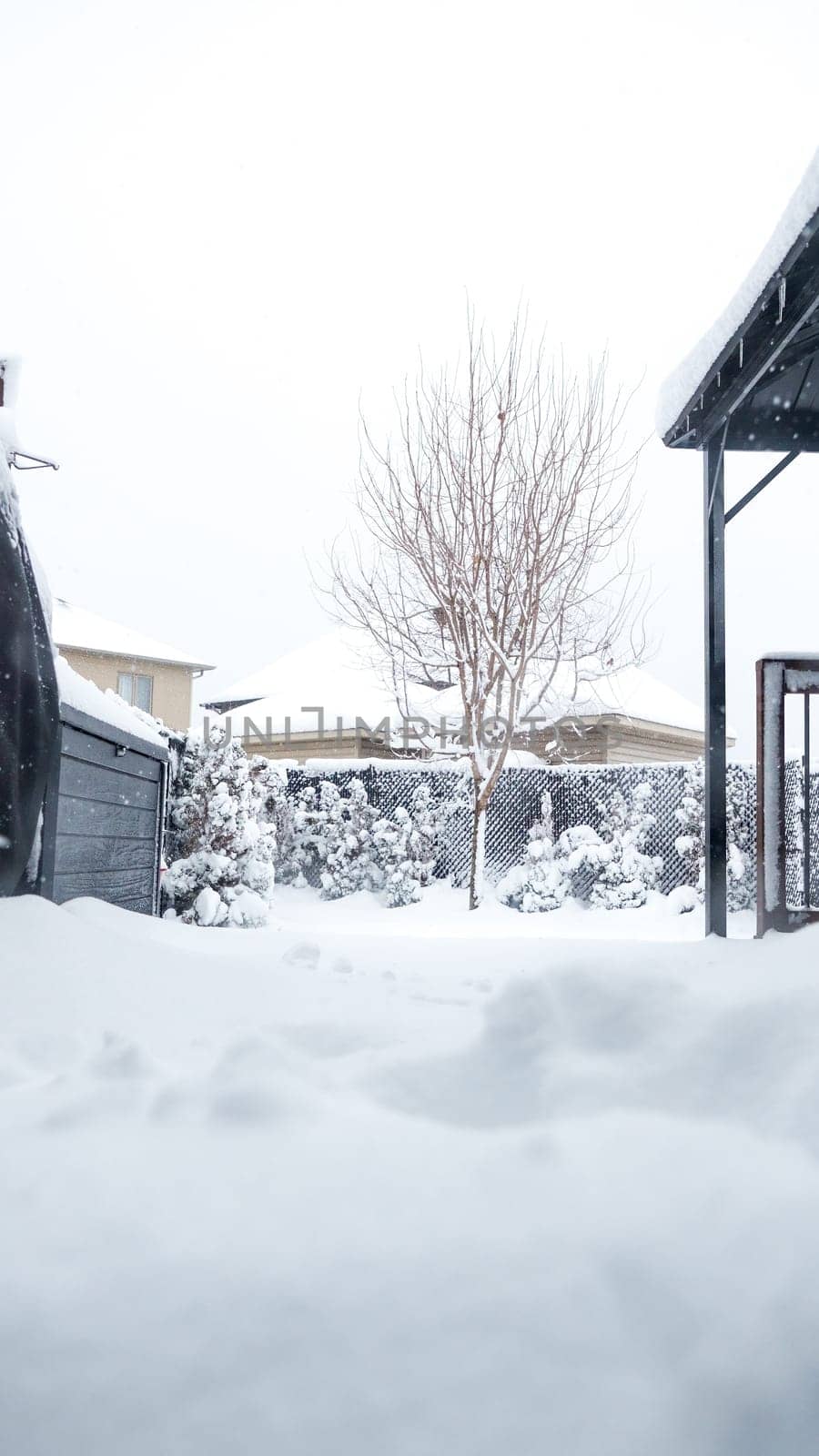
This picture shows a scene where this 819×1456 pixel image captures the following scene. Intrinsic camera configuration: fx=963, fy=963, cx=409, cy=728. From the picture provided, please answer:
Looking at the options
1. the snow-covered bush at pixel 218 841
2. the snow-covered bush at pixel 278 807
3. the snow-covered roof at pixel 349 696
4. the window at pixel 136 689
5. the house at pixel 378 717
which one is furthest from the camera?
the window at pixel 136 689

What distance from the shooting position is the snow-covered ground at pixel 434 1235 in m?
0.85

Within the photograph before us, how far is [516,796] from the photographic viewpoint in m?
9.73

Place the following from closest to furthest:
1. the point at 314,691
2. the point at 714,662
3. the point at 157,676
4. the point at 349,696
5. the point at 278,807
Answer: the point at 714,662 < the point at 278,807 < the point at 349,696 < the point at 314,691 < the point at 157,676

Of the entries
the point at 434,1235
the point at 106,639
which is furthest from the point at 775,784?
the point at 106,639

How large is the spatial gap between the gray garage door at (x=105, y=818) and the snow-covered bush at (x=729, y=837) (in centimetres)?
462

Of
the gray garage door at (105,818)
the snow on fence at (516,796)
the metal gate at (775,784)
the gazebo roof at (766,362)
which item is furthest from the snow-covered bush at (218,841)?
the metal gate at (775,784)

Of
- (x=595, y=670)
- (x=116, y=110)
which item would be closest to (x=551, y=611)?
(x=595, y=670)

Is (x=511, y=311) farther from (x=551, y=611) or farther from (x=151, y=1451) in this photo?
(x=151, y=1451)

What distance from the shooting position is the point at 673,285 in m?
37.2

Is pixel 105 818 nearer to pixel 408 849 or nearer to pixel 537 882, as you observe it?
pixel 537 882

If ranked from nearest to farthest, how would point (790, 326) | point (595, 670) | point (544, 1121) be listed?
point (544, 1121) → point (790, 326) → point (595, 670)

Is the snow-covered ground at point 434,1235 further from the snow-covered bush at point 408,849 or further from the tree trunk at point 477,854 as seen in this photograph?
the snow-covered bush at point 408,849

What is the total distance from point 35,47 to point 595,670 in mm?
29491

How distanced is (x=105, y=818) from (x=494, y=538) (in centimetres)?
526
